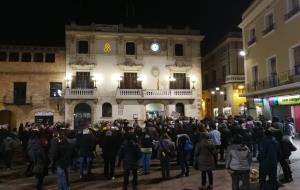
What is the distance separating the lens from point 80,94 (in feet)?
110

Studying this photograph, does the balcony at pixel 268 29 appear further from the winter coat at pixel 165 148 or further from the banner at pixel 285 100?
the winter coat at pixel 165 148

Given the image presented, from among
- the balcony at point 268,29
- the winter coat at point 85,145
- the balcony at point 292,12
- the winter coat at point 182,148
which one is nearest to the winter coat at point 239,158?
the winter coat at point 182,148

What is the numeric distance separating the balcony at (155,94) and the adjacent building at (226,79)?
12.7 ft

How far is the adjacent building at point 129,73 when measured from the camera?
34344 mm

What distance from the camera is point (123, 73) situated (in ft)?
116

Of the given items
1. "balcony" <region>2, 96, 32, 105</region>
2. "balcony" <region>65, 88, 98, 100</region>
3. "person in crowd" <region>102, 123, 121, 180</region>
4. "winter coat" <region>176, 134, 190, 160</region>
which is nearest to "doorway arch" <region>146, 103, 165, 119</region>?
"balcony" <region>65, 88, 98, 100</region>

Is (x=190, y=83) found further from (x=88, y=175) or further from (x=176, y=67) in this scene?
(x=88, y=175)

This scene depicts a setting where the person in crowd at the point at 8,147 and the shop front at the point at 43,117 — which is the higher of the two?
the shop front at the point at 43,117

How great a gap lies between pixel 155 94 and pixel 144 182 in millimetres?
24074

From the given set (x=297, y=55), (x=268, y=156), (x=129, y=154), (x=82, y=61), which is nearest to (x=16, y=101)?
(x=82, y=61)

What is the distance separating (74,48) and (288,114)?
21.6 meters

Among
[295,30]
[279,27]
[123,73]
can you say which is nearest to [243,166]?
[295,30]

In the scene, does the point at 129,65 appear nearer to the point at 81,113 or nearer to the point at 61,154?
the point at 81,113

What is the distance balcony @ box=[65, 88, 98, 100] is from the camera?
110 ft
